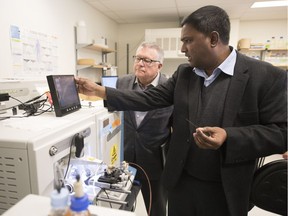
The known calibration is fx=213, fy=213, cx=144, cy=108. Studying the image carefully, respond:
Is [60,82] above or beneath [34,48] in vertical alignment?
beneath

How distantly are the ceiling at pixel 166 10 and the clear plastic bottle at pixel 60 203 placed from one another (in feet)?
11.5

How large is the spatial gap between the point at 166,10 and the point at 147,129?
3.12 metres

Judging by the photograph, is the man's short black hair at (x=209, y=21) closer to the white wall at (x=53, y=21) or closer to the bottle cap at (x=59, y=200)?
the bottle cap at (x=59, y=200)

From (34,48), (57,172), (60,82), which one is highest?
(34,48)

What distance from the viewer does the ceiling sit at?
3459 mm

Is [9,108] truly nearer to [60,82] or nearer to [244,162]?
[60,82]

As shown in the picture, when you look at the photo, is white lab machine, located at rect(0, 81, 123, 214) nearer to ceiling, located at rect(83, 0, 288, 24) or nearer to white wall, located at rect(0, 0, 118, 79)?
white wall, located at rect(0, 0, 118, 79)

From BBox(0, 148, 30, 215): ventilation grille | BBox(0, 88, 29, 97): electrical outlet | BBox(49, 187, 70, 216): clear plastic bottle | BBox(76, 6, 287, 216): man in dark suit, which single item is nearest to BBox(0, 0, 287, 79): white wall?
BBox(0, 88, 29, 97): electrical outlet

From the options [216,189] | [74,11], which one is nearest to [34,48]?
[74,11]

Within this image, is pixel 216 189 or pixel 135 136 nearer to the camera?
pixel 216 189

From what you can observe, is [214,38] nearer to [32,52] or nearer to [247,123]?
[247,123]

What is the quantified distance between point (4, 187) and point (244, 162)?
38.0 inches

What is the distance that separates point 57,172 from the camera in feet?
2.36

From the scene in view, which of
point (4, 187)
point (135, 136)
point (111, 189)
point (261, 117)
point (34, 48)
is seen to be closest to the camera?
point (4, 187)
